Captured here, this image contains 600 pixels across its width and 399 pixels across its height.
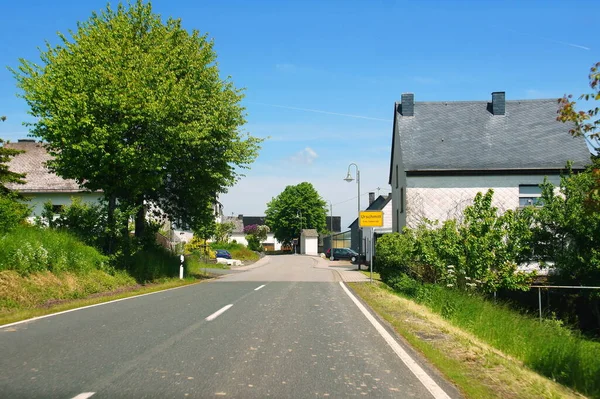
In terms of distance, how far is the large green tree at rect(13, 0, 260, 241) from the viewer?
60.6 ft

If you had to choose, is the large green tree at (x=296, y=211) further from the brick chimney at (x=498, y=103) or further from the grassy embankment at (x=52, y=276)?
the grassy embankment at (x=52, y=276)

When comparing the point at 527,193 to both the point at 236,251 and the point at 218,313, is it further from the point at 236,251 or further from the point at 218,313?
the point at 236,251

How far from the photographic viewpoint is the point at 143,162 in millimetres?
19438

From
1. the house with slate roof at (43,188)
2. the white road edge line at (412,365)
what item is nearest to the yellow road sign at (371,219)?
the white road edge line at (412,365)

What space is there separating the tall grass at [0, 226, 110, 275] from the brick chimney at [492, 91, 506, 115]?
25.4m

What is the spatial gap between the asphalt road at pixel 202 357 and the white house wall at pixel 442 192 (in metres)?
19.1

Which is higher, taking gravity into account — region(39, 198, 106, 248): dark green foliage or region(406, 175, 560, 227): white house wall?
region(406, 175, 560, 227): white house wall

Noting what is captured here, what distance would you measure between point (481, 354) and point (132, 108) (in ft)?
50.2

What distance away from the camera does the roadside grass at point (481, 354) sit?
5516 millimetres

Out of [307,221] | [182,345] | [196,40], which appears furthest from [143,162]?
[307,221]

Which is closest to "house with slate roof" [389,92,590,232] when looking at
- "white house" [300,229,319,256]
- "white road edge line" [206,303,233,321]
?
"white road edge line" [206,303,233,321]

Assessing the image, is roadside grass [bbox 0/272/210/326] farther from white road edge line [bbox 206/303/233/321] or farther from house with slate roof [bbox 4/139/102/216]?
house with slate roof [bbox 4/139/102/216]

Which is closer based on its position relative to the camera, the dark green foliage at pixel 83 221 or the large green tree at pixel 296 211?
the dark green foliage at pixel 83 221

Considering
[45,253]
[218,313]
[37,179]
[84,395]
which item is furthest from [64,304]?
[37,179]
